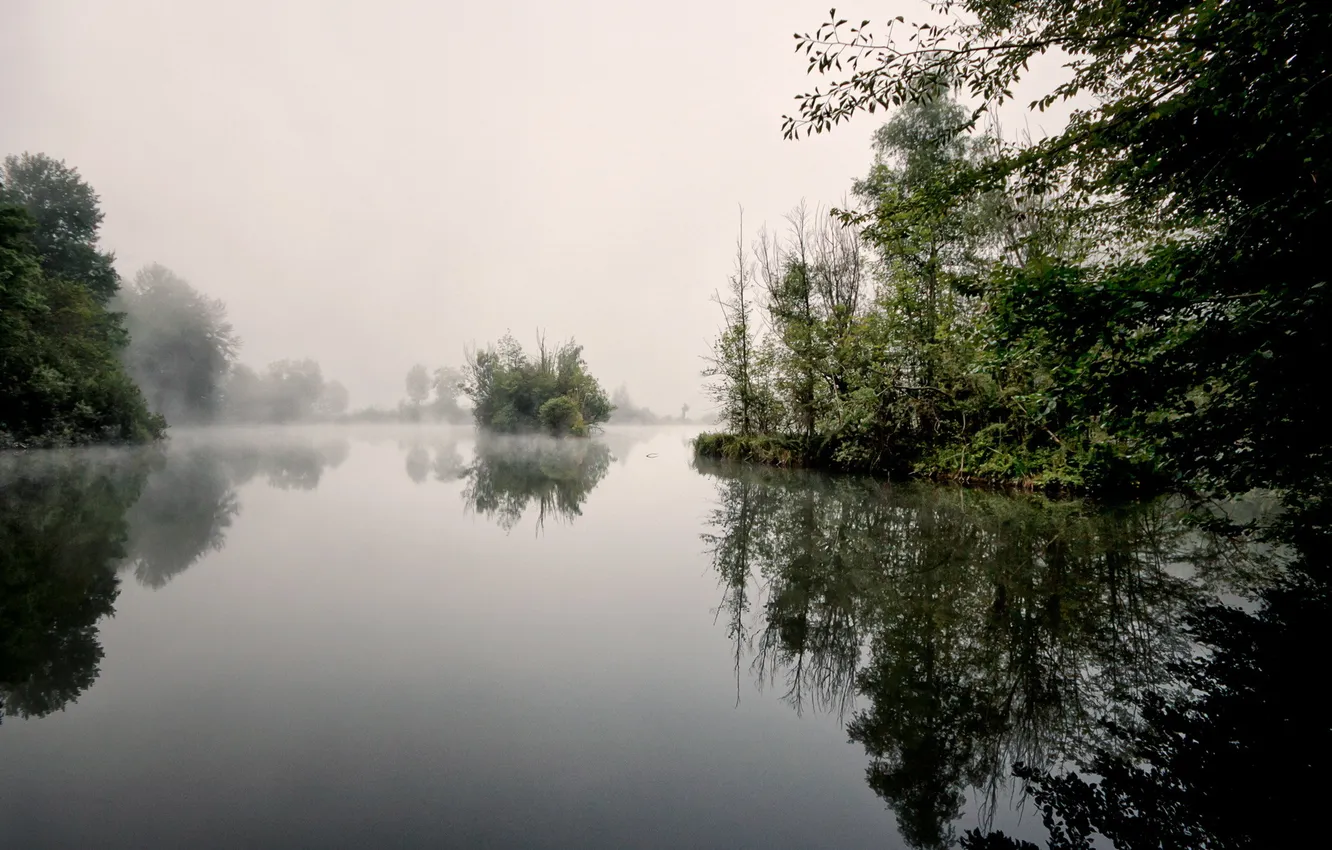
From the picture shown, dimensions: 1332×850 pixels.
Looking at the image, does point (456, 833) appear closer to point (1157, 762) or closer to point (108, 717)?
point (108, 717)

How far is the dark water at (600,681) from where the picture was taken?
5.07ft

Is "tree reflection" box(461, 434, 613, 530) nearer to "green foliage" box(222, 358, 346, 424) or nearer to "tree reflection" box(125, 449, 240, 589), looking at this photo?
"tree reflection" box(125, 449, 240, 589)

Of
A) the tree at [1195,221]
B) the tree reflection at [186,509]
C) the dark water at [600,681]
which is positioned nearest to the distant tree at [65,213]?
the tree reflection at [186,509]

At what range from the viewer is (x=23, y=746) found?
5.86 ft

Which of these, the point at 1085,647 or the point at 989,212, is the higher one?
the point at 989,212

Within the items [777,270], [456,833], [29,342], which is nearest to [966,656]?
[456,833]

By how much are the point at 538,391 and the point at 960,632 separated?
36858 mm

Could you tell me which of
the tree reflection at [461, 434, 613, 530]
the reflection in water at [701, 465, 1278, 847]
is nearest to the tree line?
the tree reflection at [461, 434, 613, 530]

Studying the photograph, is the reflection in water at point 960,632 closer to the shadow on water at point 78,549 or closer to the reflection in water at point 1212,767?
the reflection in water at point 1212,767

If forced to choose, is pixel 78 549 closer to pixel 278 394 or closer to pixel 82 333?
pixel 82 333

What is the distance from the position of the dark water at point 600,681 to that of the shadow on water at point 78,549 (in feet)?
0.10

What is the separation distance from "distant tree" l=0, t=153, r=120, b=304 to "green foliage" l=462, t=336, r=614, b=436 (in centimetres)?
2081

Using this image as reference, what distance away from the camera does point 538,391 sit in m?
37.9

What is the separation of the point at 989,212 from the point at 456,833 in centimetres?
1714
